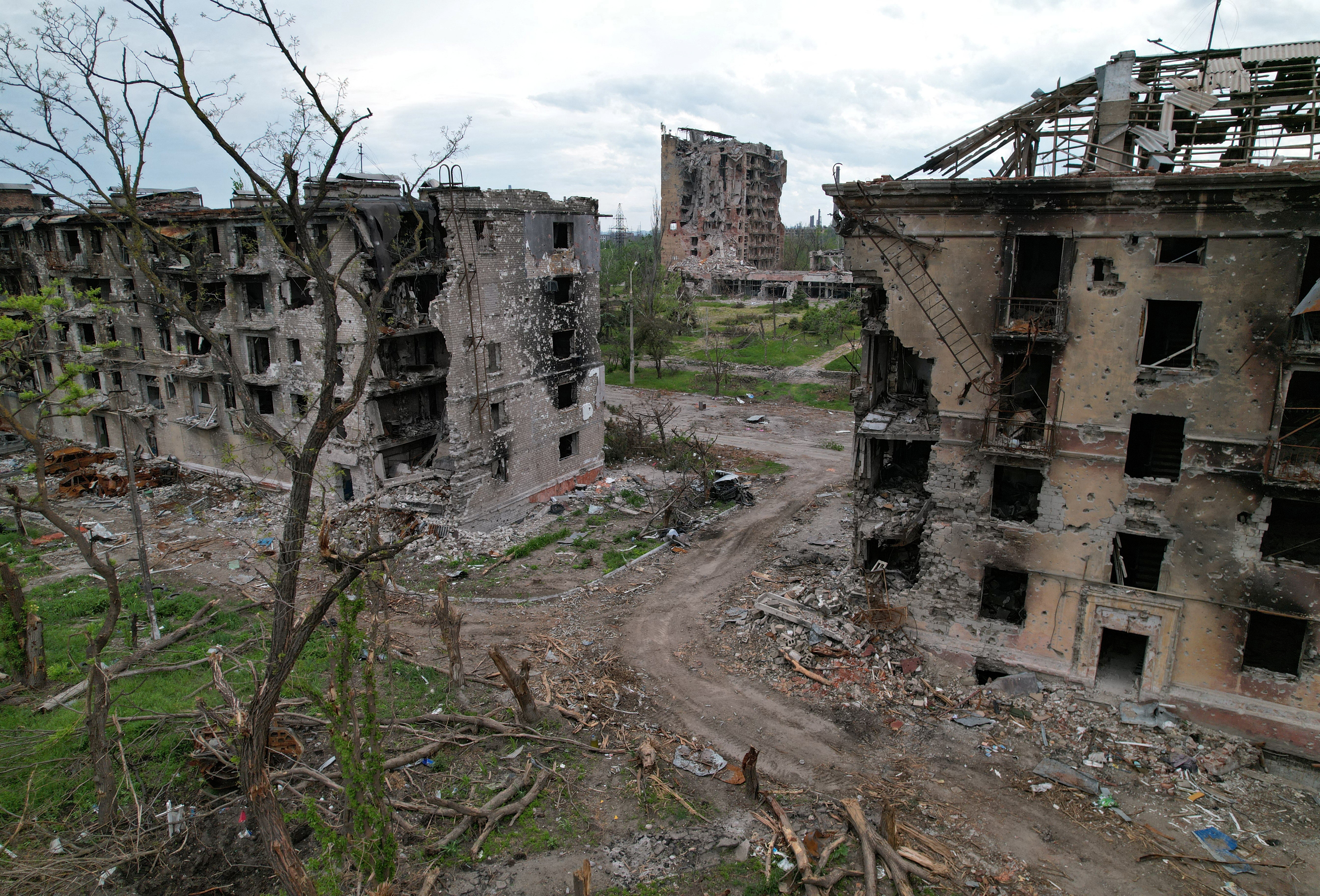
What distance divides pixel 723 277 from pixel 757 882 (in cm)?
8508

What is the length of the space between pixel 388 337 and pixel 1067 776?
24.3m

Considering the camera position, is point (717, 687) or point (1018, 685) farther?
point (717, 687)

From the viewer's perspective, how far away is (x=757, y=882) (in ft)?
42.5

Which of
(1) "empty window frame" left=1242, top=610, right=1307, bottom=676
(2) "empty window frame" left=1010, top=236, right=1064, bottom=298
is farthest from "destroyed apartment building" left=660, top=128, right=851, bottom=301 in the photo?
(1) "empty window frame" left=1242, top=610, right=1307, bottom=676

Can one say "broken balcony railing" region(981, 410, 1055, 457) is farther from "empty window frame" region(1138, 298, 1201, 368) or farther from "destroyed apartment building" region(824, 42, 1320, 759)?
"empty window frame" region(1138, 298, 1201, 368)

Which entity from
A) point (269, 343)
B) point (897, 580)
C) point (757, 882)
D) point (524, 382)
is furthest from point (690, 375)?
point (757, 882)

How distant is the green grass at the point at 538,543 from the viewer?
27016 millimetres

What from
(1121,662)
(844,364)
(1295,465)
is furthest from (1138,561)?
(844,364)

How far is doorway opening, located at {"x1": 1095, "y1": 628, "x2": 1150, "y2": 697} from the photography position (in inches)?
712

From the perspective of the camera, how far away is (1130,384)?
16969 mm

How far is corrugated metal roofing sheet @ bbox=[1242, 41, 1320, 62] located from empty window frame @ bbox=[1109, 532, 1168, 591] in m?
11.4

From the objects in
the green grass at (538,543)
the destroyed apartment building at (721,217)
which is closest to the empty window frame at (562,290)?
the green grass at (538,543)

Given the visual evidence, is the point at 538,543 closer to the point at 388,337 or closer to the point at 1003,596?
the point at 388,337

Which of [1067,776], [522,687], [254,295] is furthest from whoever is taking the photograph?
[254,295]
